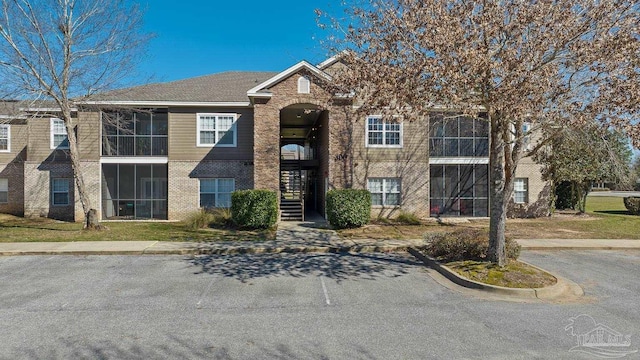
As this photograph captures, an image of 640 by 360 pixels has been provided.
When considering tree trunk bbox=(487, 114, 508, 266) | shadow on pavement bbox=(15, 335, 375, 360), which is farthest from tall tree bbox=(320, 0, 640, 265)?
shadow on pavement bbox=(15, 335, 375, 360)

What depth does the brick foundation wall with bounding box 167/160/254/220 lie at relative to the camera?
64.7 ft

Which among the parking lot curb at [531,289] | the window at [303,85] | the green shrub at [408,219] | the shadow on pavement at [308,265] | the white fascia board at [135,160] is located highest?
the window at [303,85]

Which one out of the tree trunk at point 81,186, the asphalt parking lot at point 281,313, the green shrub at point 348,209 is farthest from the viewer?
the green shrub at point 348,209

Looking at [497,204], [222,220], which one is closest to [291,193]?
[222,220]

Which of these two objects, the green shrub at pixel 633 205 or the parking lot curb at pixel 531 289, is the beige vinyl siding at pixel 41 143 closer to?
the parking lot curb at pixel 531 289

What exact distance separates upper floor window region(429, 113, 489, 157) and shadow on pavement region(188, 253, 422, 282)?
35.4ft

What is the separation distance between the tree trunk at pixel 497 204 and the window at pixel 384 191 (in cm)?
1095

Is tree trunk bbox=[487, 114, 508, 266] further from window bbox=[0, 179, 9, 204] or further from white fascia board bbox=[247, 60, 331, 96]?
window bbox=[0, 179, 9, 204]

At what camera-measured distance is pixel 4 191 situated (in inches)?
848

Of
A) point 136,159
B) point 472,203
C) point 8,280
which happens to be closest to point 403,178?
point 472,203

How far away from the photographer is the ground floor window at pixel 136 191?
2033 centimetres

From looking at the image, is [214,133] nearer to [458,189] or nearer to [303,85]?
[303,85]

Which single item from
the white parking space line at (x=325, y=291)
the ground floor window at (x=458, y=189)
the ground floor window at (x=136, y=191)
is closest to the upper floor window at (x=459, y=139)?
the ground floor window at (x=458, y=189)

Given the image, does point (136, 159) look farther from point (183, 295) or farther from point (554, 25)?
point (554, 25)
